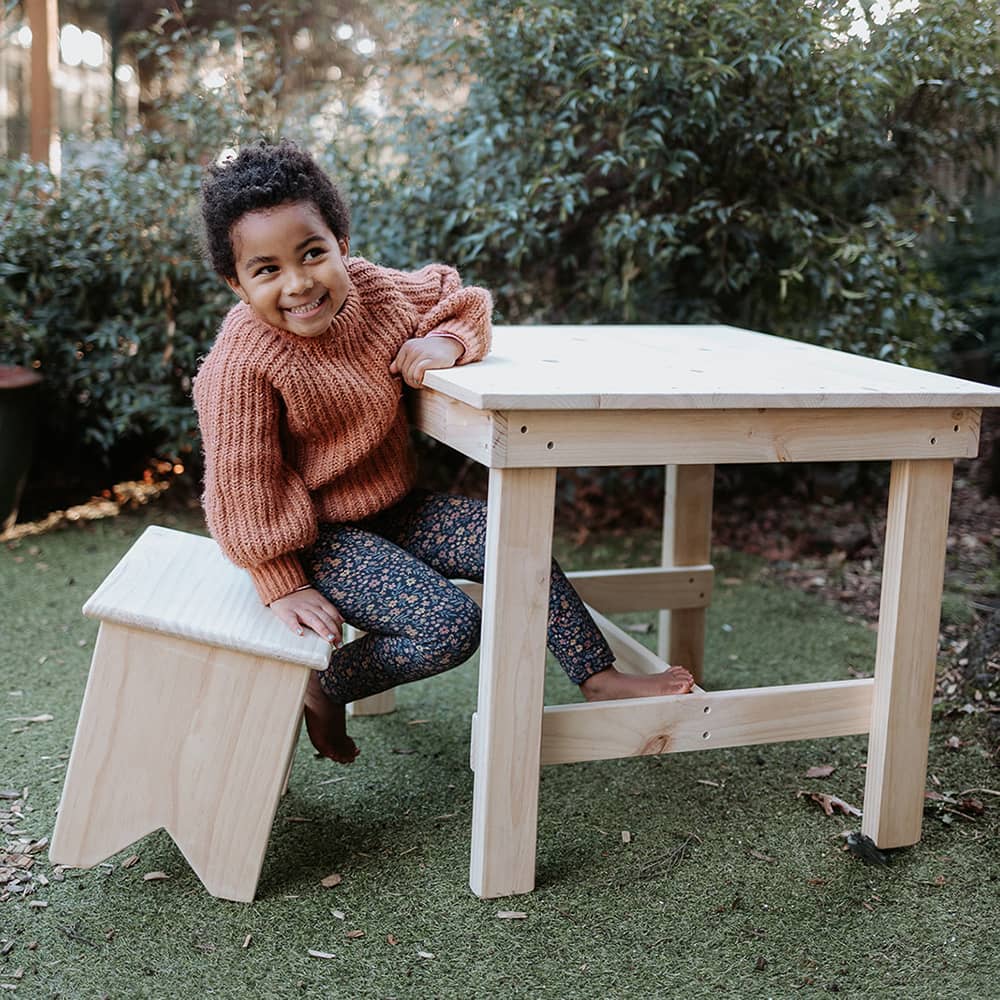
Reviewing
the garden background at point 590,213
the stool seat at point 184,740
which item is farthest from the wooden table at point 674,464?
the garden background at point 590,213

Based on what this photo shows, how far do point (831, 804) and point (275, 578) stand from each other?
1.15 m

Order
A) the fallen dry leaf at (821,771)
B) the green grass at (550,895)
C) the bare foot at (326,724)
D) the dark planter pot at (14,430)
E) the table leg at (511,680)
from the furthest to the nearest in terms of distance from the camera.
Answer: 1. the dark planter pot at (14,430)
2. the fallen dry leaf at (821,771)
3. the bare foot at (326,724)
4. the table leg at (511,680)
5. the green grass at (550,895)

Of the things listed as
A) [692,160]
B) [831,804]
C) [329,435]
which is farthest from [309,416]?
[692,160]

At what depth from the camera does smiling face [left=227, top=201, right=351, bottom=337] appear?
194 centimetres

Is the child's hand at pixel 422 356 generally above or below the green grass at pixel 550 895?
above

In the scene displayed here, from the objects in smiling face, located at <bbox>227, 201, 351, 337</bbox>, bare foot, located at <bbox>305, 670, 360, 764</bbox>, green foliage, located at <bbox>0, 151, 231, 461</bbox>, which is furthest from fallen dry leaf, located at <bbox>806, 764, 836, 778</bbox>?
green foliage, located at <bbox>0, 151, 231, 461</bbox>

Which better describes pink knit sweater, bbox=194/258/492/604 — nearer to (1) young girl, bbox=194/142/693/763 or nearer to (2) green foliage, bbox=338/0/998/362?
(1) young girl, bbox=194/142/693/763

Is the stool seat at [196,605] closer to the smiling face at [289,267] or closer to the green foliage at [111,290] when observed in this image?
the smiling face at [289,267]

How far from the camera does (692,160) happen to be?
11.9 ft

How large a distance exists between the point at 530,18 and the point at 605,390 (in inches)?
85.8

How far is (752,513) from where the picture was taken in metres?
4.40

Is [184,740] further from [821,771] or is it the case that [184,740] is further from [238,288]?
[821,771]

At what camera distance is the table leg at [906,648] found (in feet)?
6.69

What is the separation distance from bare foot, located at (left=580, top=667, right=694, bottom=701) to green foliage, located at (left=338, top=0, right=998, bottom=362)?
1.81 metres
